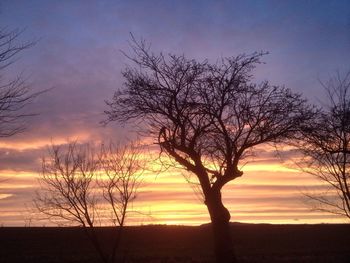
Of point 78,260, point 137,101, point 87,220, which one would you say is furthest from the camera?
point 78,260

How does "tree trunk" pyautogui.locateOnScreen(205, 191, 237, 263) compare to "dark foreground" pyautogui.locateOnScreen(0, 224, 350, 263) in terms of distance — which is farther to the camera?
"dark foreground" pyautogui.locateOnScreen(0, 224, 350, 263)

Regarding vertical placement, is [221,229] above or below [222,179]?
below

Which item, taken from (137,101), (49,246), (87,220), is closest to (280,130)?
(137,101)

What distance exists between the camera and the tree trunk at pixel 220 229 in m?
18.7

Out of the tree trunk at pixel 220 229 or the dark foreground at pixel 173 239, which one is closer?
the tree trunk at pixel 220 229

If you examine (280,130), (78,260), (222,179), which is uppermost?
(280,130)

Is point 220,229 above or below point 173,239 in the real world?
below

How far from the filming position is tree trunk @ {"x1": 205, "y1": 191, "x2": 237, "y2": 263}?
18673mm

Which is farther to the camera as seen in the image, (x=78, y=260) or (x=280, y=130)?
(x=78, y=260)

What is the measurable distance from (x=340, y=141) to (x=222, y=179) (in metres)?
5.12

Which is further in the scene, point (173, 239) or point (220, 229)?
point (173, 239)

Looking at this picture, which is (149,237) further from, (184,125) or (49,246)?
(184,125)

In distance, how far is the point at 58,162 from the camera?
56.1 ft

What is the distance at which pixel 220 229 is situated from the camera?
61.8ft
